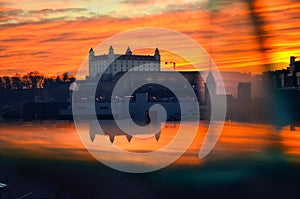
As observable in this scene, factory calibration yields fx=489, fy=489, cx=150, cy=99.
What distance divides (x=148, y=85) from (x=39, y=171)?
44.7m

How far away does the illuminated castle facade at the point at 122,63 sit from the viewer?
84.2 m

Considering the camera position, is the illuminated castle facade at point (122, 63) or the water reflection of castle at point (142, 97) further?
the illuminated castle facade at point (122, 63)

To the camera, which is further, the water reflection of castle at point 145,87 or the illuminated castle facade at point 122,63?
the illuminated castle facade at point 122,63

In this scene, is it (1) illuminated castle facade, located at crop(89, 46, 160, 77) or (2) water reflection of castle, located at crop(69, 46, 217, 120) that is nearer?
(2) water reflection of castle, located at crop(69, 46, 217, 120)

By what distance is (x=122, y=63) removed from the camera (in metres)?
85.3

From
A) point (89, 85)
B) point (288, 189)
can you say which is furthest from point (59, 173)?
point (89, 85)

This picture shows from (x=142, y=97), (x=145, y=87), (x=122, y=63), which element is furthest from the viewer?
(x=122, y=63)

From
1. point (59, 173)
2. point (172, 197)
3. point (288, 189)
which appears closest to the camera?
point (172, 197)

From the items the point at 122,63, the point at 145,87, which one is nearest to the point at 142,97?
the point at 145,87

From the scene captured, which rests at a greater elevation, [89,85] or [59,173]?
[89,85]

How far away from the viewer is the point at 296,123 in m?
39.7

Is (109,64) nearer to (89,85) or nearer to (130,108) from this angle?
(89,85)

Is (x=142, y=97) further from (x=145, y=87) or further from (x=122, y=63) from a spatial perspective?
A: (x=122, y=63)

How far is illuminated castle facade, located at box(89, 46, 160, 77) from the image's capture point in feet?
276
